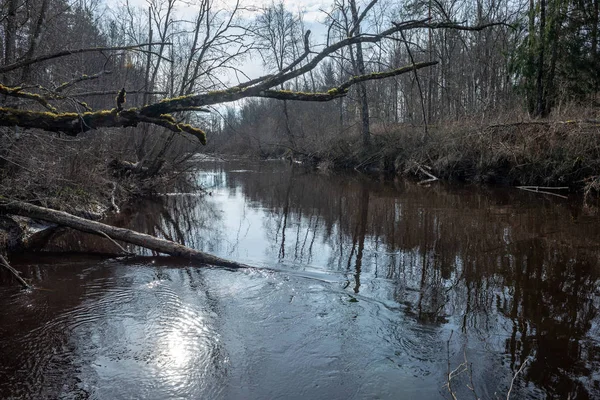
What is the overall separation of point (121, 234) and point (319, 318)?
14.1 ft

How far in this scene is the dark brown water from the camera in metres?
4.09

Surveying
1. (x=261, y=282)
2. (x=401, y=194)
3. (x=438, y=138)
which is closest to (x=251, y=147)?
(x=438, y=138)

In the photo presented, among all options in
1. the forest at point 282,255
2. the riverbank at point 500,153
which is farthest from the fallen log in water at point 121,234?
the riverbank at point 500,153

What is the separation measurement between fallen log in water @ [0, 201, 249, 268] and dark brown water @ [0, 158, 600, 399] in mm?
246

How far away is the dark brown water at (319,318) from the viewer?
4.09 meters

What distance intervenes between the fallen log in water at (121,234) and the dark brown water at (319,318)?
25 centimetres

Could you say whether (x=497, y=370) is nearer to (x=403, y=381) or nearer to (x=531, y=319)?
(x=403, y=381)

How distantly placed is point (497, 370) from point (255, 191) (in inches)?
619

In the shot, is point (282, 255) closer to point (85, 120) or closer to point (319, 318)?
point (319, 318)

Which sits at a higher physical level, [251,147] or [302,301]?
[251,147]

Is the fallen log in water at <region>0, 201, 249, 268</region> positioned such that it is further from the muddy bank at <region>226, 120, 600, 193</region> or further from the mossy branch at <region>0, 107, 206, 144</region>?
the muddy bank at <region>226, 120, 600, 193</region>

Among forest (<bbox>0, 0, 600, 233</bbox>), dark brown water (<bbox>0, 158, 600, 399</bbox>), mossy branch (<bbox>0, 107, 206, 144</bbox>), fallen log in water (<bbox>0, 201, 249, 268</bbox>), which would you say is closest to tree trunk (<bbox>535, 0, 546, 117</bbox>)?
forest (<bbox>0, 0, 600, 233</bbox>)

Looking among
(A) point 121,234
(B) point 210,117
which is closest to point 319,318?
(A) point 121,234

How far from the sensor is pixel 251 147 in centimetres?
4678
